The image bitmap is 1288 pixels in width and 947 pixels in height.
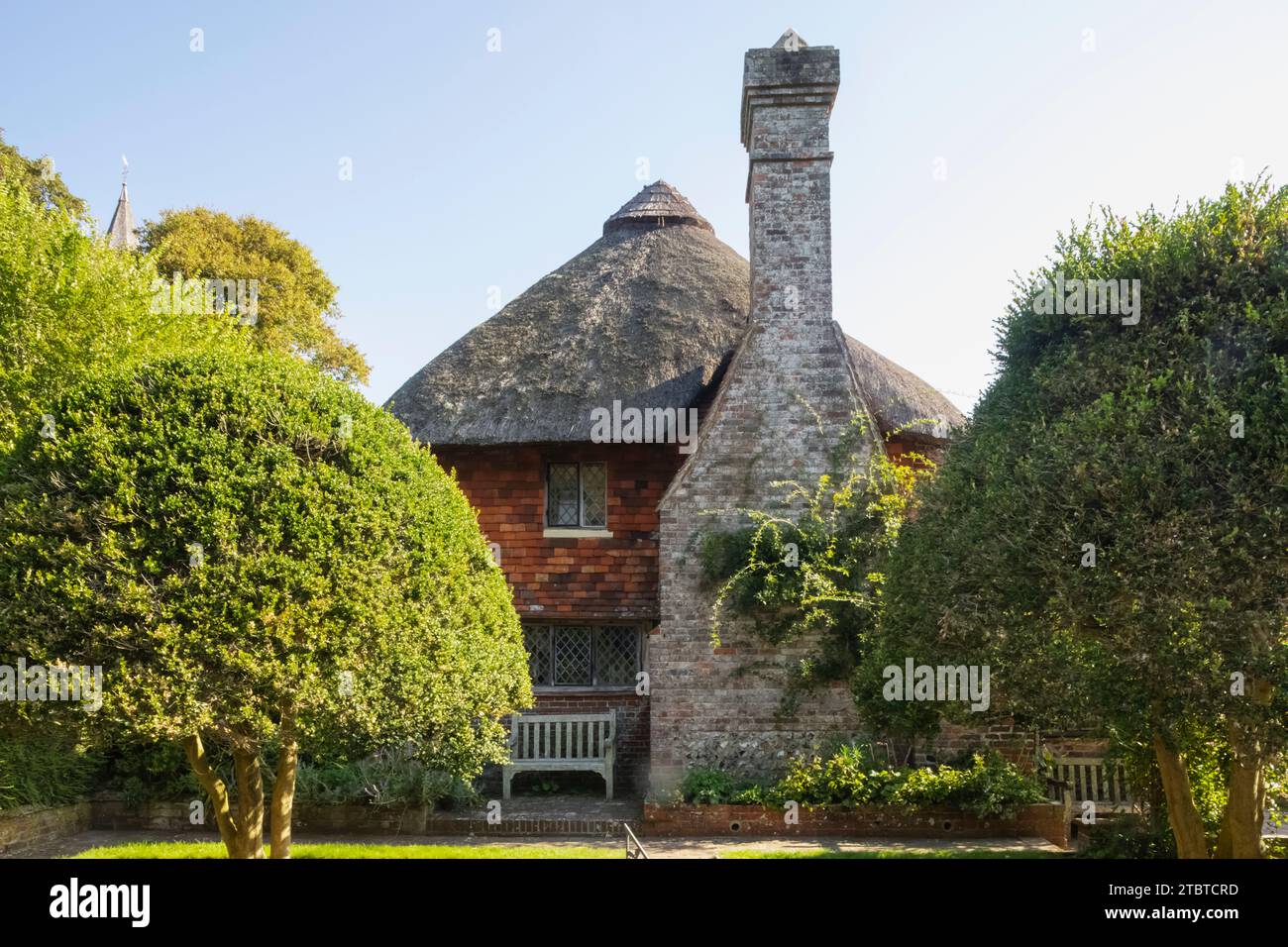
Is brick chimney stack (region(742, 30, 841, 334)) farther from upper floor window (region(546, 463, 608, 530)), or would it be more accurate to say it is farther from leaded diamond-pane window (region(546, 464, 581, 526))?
leaded diamond-pane window (region(546, 464, 581, 526))

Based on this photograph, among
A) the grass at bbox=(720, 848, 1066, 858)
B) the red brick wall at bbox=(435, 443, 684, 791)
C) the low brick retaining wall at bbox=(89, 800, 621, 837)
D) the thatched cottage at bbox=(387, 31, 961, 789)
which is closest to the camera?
the grass at bbox=(720, 848, 1066, 858)

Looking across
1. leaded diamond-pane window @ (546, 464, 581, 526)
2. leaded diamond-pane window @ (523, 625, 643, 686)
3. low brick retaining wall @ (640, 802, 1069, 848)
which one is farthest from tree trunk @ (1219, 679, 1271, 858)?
leaded diamond-pane window @ (546, 464, 581, 526)

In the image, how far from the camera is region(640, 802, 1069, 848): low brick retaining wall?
1176 cm

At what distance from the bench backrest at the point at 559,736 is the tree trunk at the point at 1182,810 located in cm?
771

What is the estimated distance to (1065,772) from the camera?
13391 millimetres

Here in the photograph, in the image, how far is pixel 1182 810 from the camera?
8.27 metres

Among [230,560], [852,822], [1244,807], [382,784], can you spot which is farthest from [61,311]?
[1244,807]

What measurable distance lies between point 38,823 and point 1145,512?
1235 cm

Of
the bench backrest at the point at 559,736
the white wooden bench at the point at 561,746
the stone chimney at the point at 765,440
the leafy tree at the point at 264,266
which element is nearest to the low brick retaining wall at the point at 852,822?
the stone chimney at the point at 765,440

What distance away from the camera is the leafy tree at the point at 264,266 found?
25.1m

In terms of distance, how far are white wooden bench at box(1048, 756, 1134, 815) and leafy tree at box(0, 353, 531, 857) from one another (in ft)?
26.3

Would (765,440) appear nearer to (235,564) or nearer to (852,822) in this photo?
(852,822)
